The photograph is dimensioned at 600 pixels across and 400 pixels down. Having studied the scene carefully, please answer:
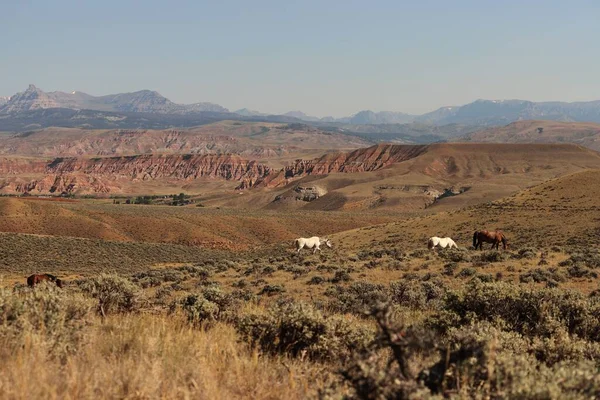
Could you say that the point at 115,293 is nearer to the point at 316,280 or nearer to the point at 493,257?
the point at 316,280

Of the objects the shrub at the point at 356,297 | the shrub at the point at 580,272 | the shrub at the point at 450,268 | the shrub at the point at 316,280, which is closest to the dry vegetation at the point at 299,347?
the shrub at the point at 356,297

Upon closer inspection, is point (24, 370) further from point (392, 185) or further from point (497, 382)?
point (392, 185)

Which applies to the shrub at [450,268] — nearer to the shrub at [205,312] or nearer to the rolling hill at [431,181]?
the shrub at [205,312]

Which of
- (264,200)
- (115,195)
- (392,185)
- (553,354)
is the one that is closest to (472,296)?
(553,354)

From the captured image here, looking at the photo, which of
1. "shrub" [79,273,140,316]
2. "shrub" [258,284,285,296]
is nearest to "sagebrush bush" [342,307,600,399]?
"shrub" [79,273,140,316]

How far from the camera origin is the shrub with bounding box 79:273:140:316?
35.1 feet

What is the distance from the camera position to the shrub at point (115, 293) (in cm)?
1071

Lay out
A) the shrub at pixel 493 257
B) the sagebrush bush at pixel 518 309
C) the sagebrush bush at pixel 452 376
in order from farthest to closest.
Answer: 1. the shrub at pixel 493 257
2. the sagebrush bush at pixel 518 309
3. the sagebrush bush at pixel 452 376

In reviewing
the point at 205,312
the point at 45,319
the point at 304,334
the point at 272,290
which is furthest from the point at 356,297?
the point at 45,319

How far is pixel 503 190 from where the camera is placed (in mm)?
116688

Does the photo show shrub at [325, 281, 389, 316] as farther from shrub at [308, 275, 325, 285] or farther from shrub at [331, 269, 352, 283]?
shrub at [331, 269, 352, 283]

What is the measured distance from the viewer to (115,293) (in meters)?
10.9

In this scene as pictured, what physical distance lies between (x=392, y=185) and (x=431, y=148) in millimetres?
63035

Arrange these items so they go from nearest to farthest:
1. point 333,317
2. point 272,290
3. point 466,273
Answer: point 333,317 → point 272,290 → point 466,273
